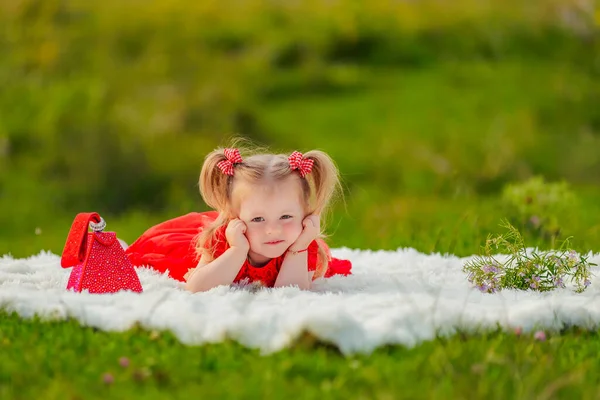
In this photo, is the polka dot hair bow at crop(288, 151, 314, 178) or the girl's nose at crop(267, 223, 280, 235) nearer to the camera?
the girl's nose at crop(267, 223, 280, 235)

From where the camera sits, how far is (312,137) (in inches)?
396

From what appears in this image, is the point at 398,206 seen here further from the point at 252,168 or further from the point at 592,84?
the point at 592,84

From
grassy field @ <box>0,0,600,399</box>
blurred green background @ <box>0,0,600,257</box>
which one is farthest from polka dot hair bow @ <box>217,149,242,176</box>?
blurred green background @ <box>0,0,600,257</box>

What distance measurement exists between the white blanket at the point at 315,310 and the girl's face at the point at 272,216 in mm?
176

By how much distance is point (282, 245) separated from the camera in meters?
3.13

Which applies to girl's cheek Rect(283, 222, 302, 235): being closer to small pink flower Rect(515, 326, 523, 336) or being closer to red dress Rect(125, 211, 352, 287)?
red dress Rect(125, 211, 352, 287)

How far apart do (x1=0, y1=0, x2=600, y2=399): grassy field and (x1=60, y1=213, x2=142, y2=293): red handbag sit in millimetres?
405

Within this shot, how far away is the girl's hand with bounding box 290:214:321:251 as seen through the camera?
123 inches

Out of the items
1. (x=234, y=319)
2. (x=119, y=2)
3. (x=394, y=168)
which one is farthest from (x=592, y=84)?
(x=234, y=319)

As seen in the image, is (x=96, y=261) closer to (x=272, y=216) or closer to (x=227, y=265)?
(x=227, y=265)

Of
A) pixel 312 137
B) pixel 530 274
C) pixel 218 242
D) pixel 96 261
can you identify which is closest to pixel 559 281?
pixel 530 274

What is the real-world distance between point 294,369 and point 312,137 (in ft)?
26.3

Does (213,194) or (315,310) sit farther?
(213,194)

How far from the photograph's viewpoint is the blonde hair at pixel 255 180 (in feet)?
10.4
